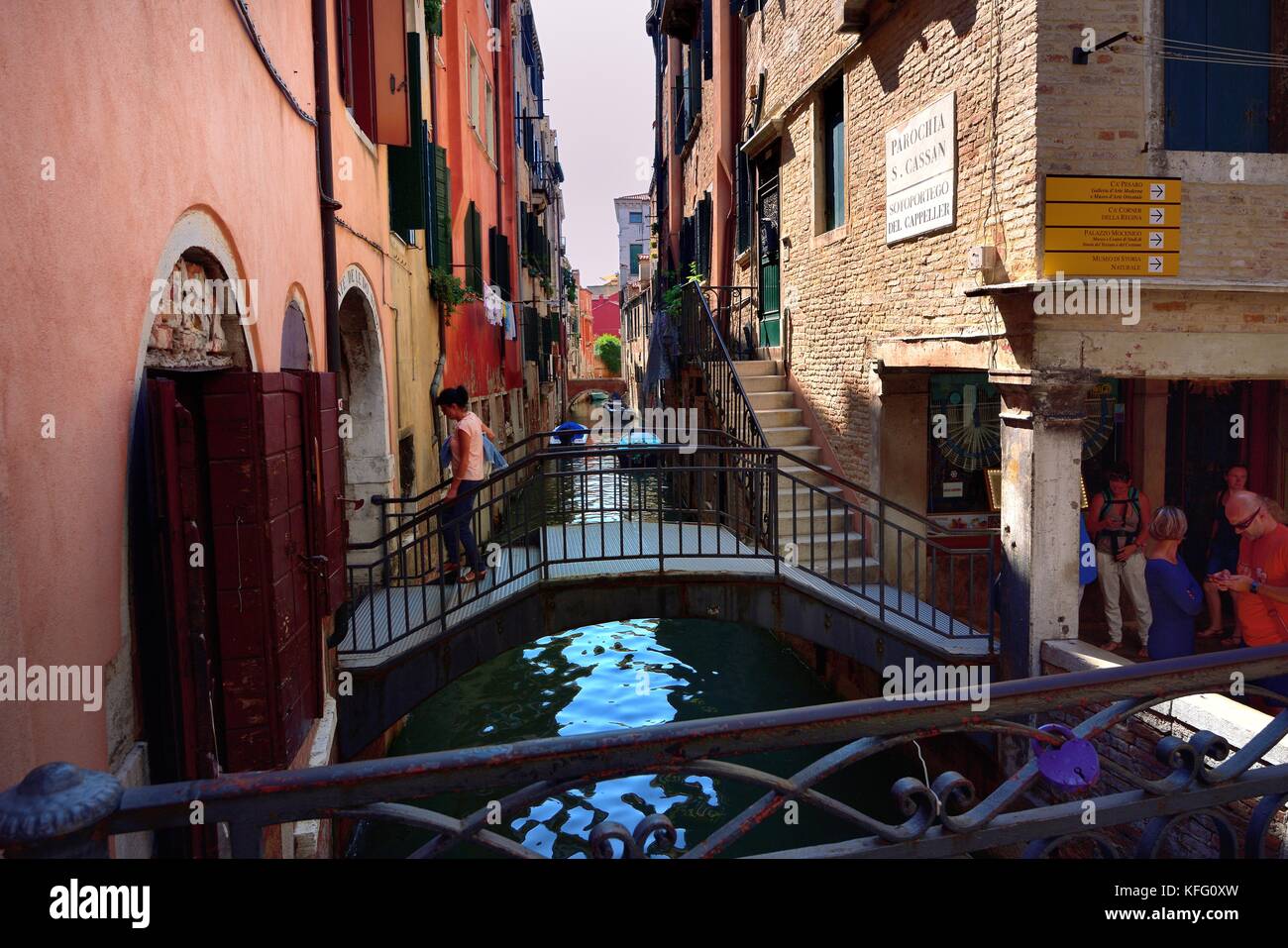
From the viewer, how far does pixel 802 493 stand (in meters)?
10.3

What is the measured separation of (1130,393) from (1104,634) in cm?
288

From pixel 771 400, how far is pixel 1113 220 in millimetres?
6005

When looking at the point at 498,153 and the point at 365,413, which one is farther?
the point at 498,153

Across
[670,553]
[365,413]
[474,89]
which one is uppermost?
[474,89]

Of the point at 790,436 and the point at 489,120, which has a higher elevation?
the point at 489,120

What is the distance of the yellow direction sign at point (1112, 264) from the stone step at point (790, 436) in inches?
200

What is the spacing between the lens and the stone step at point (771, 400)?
12.2m

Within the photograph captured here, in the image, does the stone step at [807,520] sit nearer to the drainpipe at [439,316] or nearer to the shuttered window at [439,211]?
the drainpipe at [439,316]

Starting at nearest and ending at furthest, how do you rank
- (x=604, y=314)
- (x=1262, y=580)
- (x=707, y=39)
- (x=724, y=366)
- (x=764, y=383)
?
(x=1262, y=580) < (x=724, y=366) < (x=764, y=383) < (x=707, y=39) < (x=604, y=314)

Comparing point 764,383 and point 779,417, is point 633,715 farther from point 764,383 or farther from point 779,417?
point 764,383

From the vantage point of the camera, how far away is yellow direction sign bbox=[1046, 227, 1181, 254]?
6594 mm

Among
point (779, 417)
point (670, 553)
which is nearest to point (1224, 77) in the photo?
point (670, 553)

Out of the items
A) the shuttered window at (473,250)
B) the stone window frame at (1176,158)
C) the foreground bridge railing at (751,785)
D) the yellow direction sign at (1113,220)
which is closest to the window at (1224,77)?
the stone window frame at (1176,158)

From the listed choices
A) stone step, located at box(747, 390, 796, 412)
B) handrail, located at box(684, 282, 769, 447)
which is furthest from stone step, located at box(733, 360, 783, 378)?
stone step, located at box(747, 390, 796, 412)
